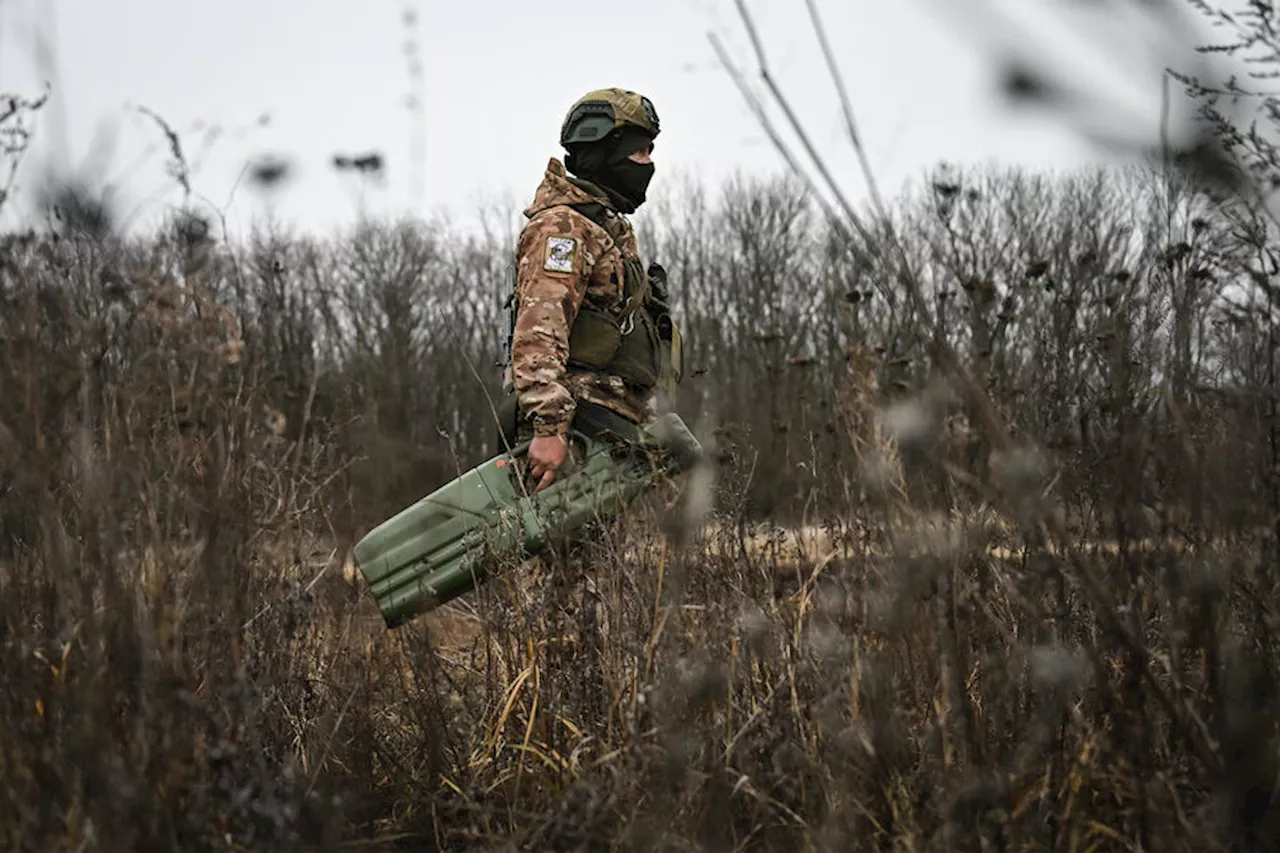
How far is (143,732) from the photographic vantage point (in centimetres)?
215

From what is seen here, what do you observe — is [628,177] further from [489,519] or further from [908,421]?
[908,421]

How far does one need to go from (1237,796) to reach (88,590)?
6.76 feet

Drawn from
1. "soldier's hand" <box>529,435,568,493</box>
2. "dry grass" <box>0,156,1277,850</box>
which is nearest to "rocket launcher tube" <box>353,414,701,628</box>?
"soldier's hand" <box>529,435,568,493</box>

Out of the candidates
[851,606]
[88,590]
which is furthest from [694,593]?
[88,590]

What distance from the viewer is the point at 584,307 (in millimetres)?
4133

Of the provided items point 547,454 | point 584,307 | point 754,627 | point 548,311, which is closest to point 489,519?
point 547,454

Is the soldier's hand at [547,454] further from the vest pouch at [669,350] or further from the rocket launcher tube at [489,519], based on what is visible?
the vest pouch at [669,350]

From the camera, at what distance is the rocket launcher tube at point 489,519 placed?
3.61 metres

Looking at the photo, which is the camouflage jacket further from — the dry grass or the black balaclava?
the dry grass

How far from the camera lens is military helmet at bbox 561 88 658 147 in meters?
4.13

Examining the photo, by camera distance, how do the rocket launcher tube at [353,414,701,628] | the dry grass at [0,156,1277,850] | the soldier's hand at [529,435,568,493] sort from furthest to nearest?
the soldier's hand at [529,435,568,493], the rocket launcher tube at [353,414,701,628], the dry grass at [0,156,1277,850]

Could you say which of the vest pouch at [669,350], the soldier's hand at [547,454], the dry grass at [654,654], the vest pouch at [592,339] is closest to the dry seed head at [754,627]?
the dry grass at [654,654]

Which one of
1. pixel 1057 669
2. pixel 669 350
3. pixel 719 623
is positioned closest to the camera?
pixel 1057 669

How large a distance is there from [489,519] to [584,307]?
794 mm
